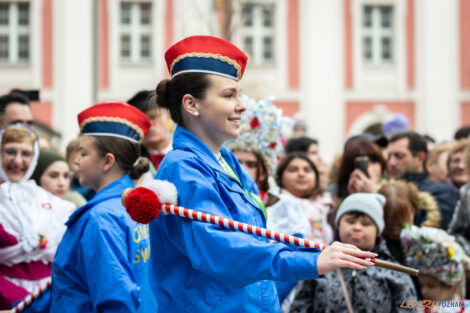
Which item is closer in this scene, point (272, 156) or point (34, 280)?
point (34, 280)

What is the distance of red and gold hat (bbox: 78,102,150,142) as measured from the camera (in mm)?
4039

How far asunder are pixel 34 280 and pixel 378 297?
216cm

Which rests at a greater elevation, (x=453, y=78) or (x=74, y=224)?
(x=453, y=78)

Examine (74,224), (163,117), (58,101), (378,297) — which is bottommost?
(378,297)

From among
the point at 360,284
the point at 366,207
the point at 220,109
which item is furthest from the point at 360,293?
the point at 220,109

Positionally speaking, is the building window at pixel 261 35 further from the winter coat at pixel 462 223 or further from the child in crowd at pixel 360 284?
the child in crowd at pixel 360 284

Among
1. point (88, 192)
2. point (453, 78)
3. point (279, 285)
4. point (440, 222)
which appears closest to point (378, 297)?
Answer: point (279, 285)

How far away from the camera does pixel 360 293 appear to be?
4.46 metres

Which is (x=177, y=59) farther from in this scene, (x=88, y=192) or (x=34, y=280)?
(x=88, y=192)

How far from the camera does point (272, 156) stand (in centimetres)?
586

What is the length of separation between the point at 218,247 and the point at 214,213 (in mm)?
158

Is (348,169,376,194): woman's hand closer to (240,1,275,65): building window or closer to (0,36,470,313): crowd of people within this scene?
(0,36,470,313): crowd of people

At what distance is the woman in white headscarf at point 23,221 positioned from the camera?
14.8ft

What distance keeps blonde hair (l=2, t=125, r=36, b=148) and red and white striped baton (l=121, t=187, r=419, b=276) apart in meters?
2.36
